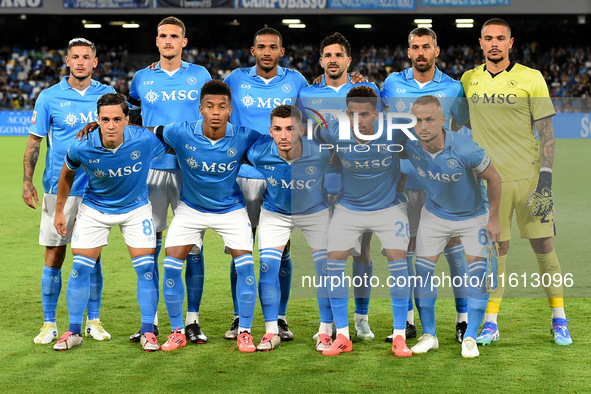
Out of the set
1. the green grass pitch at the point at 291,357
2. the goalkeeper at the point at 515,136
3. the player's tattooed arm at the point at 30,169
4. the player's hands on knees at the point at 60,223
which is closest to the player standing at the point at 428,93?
the goalkeeper at the point at 515,136

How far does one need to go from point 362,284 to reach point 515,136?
1.55 meters

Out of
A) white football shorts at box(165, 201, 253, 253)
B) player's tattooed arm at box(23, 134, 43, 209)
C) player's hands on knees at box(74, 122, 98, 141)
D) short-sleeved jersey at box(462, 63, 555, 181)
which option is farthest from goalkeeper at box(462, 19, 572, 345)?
player's tattooed arm at box(23, 134, 43, 209)

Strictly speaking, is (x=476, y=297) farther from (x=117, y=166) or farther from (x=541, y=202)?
(x=117, y=166)

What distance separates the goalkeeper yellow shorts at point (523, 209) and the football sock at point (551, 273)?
0.71 ft

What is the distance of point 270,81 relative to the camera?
5.71 meters

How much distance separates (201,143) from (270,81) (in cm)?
93

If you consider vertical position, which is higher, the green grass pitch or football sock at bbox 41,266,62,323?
football sock at bbox 41,266,62,323

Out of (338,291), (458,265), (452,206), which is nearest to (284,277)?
(338,291)

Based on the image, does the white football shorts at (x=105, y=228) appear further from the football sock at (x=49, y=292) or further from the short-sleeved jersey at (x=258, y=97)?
the short-sleeved jersey at (x=258, y=97)

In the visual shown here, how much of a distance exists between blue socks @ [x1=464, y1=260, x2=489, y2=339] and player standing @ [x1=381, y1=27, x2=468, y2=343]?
0.99 feet

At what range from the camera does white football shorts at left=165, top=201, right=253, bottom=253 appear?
17.0ft

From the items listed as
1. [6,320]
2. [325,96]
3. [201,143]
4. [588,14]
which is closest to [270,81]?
[325,96]

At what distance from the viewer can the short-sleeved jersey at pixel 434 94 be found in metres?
5.34

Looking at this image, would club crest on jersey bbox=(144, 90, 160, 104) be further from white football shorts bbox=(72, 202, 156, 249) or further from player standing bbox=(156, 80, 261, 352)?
white football shorts bbox=(72, 202, 156, 249)
